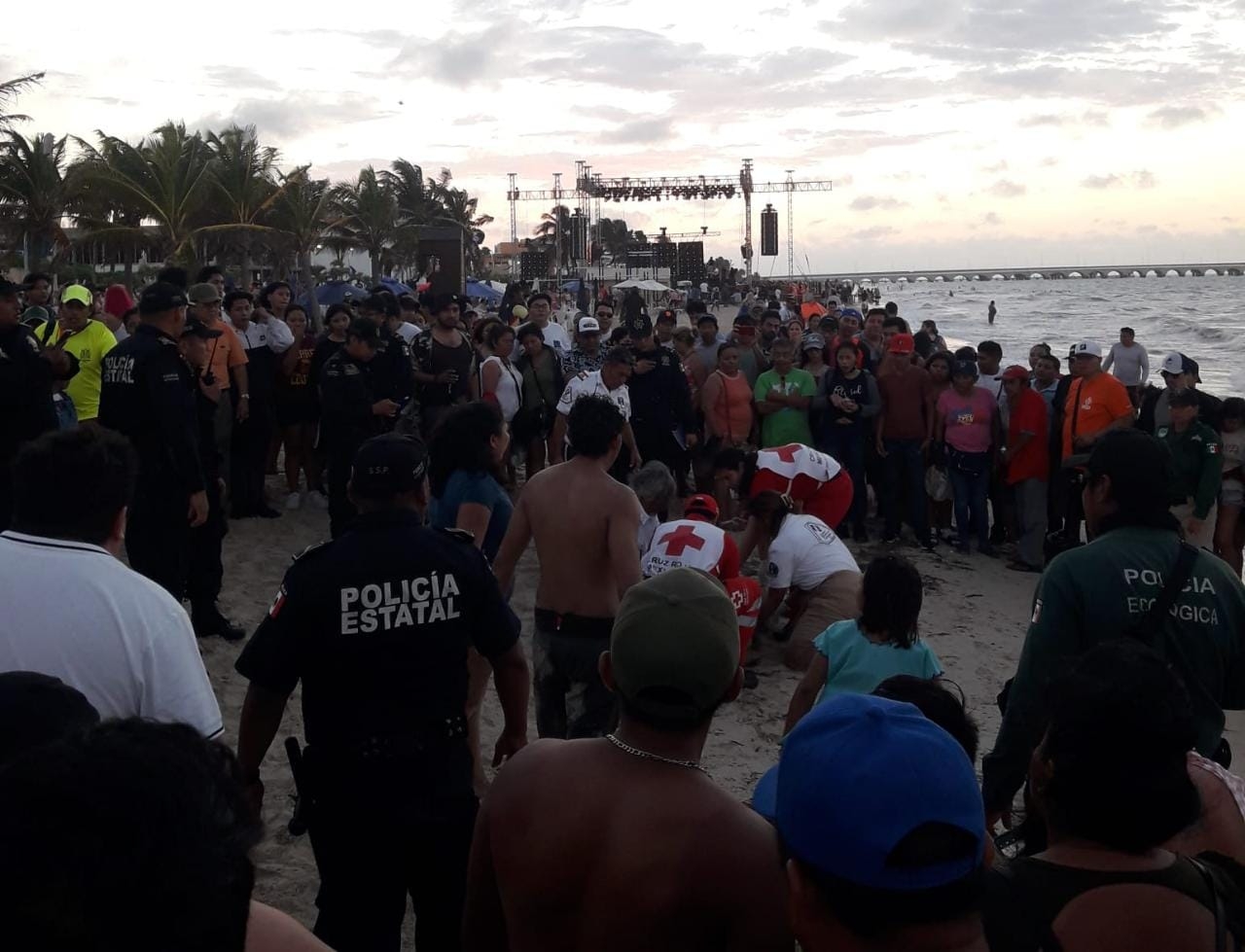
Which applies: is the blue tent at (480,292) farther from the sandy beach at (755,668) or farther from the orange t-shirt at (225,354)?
the orange t-shirt at (225,354)

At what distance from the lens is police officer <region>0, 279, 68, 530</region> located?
5.93 m

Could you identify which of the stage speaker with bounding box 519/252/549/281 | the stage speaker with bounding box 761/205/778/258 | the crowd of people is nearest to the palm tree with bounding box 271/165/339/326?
the stage speaker with bounding box 519/252/549/281

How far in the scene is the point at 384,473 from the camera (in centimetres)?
309

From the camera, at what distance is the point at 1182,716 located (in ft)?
6.57

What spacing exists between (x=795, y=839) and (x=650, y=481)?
196 inches

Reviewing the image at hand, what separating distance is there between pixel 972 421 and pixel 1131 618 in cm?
689

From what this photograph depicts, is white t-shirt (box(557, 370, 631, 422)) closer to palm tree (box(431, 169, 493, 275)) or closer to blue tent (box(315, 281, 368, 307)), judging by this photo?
blue tent (box(315, 281, 368, 307))

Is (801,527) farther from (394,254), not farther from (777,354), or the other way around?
(394,254)

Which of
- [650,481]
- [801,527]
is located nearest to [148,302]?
[650,481]

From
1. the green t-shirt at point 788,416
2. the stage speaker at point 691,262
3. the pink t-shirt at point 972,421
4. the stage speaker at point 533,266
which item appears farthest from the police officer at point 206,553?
the stage speaker at point 691,262

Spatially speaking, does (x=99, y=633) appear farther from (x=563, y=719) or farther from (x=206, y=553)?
(x=206, y=553)

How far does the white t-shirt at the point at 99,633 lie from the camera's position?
8.09 feet

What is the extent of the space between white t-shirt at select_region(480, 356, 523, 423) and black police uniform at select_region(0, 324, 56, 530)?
3702 millimetres

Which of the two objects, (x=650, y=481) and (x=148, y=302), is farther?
(x=650, y=481)
